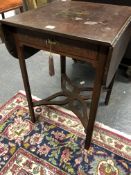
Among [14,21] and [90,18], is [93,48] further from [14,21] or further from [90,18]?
[14,21]

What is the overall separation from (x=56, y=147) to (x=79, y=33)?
781 millimetres

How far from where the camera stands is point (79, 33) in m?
0.70

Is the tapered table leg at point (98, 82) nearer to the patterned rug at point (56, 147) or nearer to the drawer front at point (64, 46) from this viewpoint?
the drawer front at point (64, 46)

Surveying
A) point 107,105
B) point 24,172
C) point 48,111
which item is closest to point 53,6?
point 48,111

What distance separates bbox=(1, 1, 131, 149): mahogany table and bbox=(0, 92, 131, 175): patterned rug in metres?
Result: 0.20

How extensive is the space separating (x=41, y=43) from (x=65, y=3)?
1.55ft

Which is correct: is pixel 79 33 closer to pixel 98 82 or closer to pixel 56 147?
pixel 98 82

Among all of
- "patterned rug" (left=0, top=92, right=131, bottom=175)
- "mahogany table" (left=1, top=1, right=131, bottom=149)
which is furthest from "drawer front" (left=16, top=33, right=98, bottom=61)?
"patterned rug" (left=0, top=92, right=131, bottom=175)

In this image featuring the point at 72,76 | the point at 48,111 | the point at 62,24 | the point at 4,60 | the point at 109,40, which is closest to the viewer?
the point at 109,40

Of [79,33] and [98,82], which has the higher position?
[79,33]

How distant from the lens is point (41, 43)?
2.74 feet

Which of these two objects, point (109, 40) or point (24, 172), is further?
point (24, 172)

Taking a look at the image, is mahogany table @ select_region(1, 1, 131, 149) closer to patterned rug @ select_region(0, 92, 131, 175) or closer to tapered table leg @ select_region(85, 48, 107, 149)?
tapered table leg @ select_region(85, 48, 107, 149)

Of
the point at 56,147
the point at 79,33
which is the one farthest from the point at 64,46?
the point at 56,147
